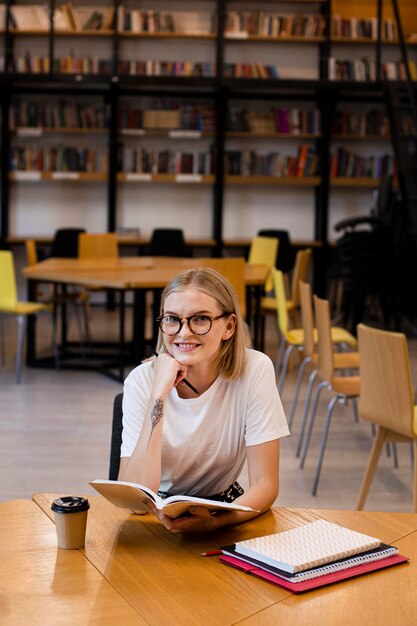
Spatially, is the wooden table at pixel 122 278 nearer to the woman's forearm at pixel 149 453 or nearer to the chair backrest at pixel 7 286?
the chair backrest at pixel 7 286

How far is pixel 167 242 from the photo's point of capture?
31.9 ft

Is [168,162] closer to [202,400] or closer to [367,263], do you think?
[367,263]

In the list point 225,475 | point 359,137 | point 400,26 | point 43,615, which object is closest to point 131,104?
point 359,137

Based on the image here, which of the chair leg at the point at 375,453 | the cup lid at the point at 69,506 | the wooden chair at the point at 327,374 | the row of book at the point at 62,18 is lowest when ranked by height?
the chair leg at the point at 375,453

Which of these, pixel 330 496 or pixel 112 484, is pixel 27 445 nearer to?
pixel 330 496

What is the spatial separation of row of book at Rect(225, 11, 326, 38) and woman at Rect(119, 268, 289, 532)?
8.27m

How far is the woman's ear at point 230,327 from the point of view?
7.25ft

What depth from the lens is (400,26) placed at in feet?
28.4

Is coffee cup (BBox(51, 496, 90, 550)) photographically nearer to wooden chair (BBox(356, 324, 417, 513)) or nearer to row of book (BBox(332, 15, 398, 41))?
wooden chair (BBox(356, 324, 417, 513))

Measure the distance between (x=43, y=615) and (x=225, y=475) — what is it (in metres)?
0.83

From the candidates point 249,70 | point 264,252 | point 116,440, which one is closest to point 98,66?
point 249,70

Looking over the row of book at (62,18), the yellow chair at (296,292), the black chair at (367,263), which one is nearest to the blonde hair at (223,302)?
the yellow chair at (296,292)

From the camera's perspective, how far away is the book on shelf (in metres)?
1.73

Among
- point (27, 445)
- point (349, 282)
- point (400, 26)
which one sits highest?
point (400, 26)
